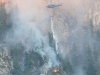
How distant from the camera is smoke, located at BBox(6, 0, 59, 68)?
7669 cm

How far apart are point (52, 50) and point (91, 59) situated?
28.8 ft

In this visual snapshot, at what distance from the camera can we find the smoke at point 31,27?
7669 cm

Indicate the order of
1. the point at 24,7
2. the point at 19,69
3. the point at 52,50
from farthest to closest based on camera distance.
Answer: the point at 24,7 → the point at 52,50 → the point at 19,69

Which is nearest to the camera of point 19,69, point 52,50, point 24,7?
point 19,69

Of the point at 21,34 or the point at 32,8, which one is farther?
the point at 32,8

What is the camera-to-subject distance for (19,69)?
72.1 metres

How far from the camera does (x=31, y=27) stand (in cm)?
8031

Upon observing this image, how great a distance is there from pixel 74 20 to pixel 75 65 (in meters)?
11.5

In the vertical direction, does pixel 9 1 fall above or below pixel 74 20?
above

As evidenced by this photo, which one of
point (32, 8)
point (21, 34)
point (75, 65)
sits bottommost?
point (75, 65)

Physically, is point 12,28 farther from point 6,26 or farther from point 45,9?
point 45,9

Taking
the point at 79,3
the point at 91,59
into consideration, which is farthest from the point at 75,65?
the point at 79,3

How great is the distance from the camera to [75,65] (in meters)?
78.9

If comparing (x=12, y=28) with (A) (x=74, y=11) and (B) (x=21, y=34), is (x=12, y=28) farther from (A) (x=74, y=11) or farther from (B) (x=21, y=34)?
(A) (x=74, y=11)
